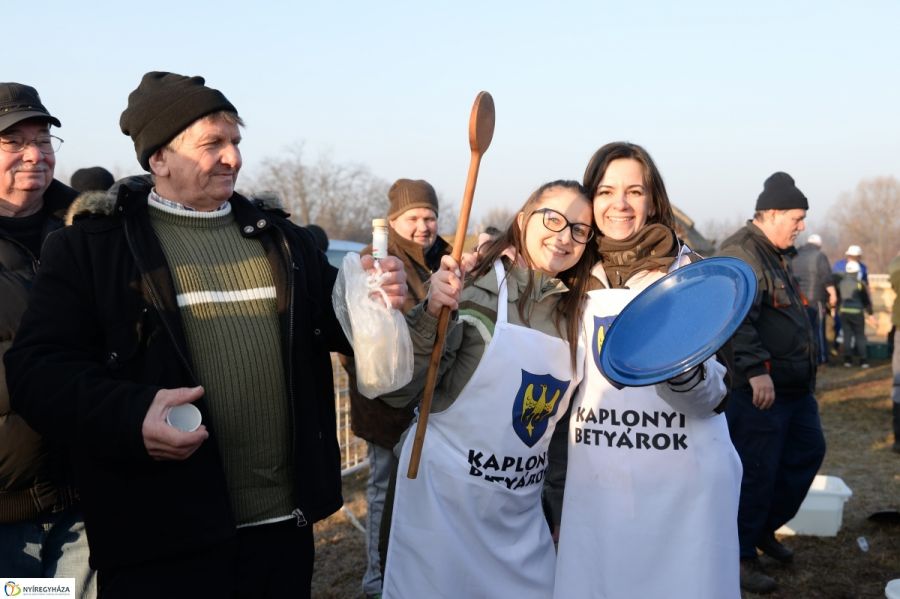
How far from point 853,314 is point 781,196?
1033 cm

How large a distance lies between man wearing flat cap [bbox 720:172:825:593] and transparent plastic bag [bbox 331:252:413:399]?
2.95 meters


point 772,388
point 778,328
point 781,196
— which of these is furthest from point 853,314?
point 772,388

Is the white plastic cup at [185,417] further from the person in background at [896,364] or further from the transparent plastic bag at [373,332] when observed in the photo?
the person in background at [896,364]

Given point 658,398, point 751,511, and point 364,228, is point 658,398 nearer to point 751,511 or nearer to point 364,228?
point 751,511

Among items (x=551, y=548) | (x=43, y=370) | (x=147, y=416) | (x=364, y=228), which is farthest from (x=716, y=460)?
(x=364, y=228)

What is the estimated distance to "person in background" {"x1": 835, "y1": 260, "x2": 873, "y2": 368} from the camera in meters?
13.9

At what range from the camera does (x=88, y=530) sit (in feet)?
6.68

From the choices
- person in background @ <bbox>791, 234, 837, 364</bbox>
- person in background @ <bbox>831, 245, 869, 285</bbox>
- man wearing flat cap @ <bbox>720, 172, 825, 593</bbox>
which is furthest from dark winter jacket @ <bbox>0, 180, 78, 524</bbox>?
person in background @ <bbox>831, 245, 869, 285</bbox>

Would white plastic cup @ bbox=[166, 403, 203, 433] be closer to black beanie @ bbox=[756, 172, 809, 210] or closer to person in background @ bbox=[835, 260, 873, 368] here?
black beanie @ bbox=[756, 172, 809, 210]

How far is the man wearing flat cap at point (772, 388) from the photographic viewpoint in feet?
15.2

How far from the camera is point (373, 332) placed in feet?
7.00

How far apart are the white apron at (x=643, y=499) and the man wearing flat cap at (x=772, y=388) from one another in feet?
6.22

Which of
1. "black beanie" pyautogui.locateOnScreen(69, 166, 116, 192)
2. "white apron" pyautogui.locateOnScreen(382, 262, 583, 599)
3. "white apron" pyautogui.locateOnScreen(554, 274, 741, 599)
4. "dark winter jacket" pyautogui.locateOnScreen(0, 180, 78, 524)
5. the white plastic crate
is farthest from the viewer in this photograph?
the white plastic crate

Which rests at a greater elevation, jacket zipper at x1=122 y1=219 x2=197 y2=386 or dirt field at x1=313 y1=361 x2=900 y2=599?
jacket zipper at x1=122 y1=219 x2=197 y2=386
